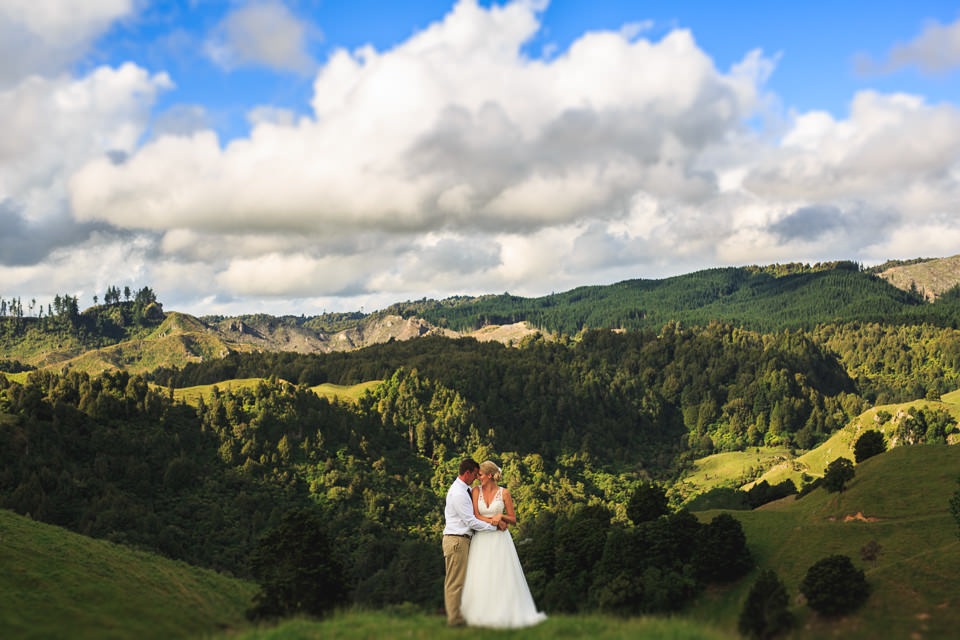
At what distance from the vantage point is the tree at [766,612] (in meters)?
36.6

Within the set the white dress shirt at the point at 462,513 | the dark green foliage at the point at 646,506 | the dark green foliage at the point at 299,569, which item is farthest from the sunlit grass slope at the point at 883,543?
the white dress shirt at the point at 462,513

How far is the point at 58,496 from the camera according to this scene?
399 ft

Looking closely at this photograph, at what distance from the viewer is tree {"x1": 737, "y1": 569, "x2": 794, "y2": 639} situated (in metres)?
36.6

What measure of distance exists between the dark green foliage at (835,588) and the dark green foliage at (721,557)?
18852 mm

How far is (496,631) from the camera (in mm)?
16766

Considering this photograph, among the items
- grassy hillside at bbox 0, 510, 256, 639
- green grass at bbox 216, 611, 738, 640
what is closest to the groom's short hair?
green grass at bbox 216, 611, 738, 640

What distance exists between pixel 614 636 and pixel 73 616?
22140 millimetres

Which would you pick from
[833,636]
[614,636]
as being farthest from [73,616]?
[833,636]

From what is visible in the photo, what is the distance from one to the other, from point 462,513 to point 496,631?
3.47 metres

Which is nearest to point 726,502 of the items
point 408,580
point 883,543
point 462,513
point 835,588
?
point 408,580

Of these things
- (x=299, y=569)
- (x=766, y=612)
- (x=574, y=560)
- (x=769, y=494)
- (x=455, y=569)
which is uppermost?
(x=455, y=569)

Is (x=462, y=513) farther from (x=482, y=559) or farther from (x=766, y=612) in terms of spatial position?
(x=766, y=612)

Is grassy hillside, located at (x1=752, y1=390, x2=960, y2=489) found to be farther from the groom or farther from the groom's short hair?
the groom's short hair

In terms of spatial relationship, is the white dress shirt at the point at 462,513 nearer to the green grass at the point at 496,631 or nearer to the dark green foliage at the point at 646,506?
the green grass at the point at 496,631
